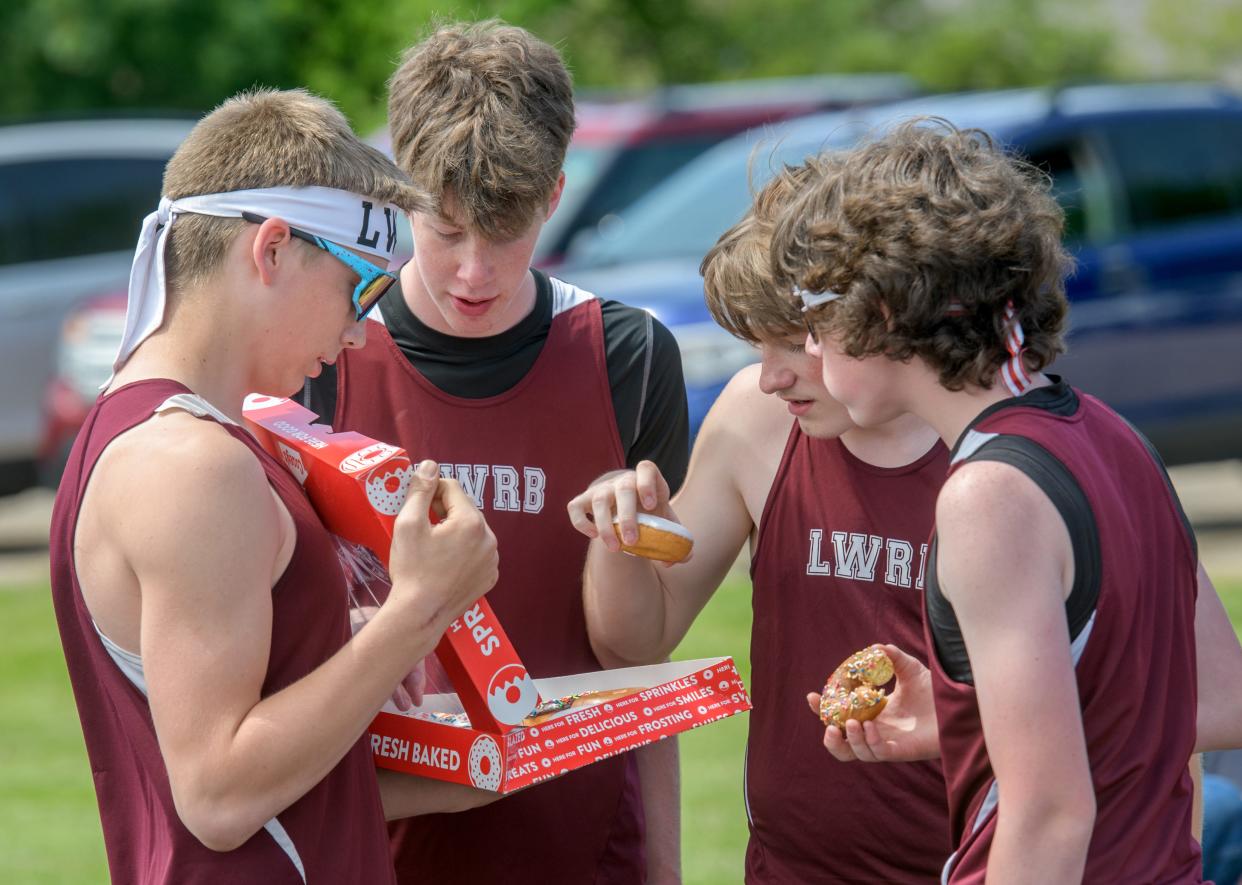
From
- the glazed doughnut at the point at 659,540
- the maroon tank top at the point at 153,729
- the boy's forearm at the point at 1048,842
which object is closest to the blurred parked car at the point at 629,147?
the glazed doughnut at the point at 659,540

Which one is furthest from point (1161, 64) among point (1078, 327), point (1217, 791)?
point (1217, 791)

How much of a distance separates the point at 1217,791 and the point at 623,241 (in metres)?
5.14

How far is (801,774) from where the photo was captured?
2854 mm

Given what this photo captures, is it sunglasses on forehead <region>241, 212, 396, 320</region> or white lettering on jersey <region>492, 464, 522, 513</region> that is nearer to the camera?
sunglasses on forehead <region>241, 212, 396, 320</region>

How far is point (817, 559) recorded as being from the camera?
279 cm

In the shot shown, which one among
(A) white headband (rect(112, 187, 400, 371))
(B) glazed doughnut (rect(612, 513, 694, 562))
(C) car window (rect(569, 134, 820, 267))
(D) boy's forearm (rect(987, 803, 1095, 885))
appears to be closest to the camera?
(D) boy's forearm (rect(987, 803, 1095, 885))

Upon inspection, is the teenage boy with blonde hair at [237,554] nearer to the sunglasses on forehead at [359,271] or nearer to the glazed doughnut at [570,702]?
the sunglasses on forehead at [359,271]

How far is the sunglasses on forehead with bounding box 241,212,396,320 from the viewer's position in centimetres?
232

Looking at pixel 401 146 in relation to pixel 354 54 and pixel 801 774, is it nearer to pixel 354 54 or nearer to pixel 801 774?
pixel 801 774

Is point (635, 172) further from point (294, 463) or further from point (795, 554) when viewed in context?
point (294, 463)

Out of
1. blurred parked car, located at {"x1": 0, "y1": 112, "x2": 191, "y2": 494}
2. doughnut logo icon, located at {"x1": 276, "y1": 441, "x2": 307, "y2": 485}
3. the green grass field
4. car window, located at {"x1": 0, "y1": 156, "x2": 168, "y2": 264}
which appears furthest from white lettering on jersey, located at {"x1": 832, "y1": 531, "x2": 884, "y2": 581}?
car window, located at {"x1": 0, "y1": 156, "x2": 168, "y2": 264}

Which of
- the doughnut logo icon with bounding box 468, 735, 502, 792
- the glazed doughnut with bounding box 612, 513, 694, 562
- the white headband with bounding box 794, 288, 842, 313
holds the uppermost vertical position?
the white headband with bounding box 794, 288, 842, 313

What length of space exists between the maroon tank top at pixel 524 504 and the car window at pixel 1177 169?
6.58 metres

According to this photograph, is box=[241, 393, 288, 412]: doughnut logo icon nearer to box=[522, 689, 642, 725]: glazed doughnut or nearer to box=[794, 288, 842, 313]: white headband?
box=[522, 689, 642, 725]: glazed doughnut
